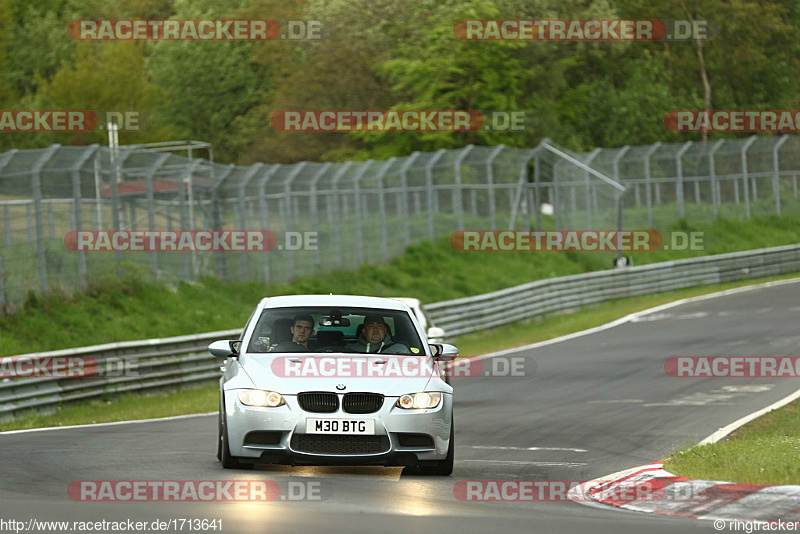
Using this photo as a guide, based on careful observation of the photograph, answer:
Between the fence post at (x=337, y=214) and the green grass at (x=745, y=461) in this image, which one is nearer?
the green grass at (x=745, y=461)

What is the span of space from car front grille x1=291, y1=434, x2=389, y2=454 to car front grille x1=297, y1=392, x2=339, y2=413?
0.19 m

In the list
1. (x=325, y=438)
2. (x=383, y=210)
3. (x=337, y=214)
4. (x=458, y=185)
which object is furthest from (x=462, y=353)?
(x=325, y=438)

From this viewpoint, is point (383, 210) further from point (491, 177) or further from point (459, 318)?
point (459, 318)

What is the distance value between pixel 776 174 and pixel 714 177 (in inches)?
118

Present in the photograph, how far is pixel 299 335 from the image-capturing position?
474 inches

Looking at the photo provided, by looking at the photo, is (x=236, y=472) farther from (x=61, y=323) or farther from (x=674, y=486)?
(x=61, y=323)

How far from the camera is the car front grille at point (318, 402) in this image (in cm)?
1096

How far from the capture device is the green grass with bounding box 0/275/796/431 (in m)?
19.0

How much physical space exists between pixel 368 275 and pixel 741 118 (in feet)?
163

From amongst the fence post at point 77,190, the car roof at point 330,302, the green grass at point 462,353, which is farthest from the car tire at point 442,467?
the fence post at point 77,190

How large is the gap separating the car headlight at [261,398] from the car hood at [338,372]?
0.15 feet

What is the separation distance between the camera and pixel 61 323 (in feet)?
81.1

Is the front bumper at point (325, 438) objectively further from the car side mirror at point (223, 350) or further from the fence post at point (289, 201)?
the fence post at point (289, 201)

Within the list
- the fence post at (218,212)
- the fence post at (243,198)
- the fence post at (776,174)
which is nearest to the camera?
the fence post at (218,212)
